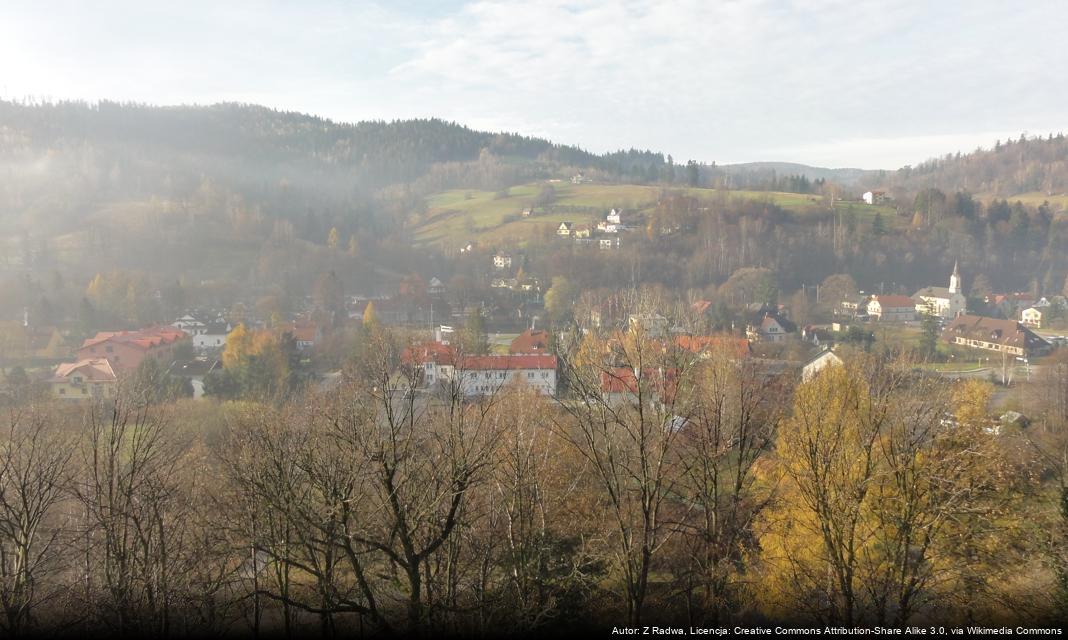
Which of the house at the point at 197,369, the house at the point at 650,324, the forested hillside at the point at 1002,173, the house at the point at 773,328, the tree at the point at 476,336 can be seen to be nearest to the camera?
the house at the point at 650,324

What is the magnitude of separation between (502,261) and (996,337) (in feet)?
84.1

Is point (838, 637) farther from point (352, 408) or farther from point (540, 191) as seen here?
point (540, 191)

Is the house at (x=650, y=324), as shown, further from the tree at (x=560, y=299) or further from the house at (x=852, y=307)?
the house at (x=852, y=307)

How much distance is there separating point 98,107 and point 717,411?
8364 centimetres

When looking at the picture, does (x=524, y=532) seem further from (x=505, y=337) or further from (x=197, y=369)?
(x=505, y=337)

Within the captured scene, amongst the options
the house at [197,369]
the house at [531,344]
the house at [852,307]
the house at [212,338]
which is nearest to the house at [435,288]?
the house at [212,338]

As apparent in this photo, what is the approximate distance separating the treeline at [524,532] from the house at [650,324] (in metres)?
0.11

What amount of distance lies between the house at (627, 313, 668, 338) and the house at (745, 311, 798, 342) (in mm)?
20498

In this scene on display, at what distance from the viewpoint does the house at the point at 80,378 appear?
17.0m

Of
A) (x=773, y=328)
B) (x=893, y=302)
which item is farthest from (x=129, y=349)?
(x=893, y=302)

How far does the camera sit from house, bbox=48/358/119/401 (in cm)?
1695

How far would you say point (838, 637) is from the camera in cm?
434

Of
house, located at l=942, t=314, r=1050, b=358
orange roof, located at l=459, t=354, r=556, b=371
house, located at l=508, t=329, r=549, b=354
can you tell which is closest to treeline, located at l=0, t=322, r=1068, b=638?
orange roof, located at l=459, t=354, r=556, b=371

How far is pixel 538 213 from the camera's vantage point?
53344 millimetres
